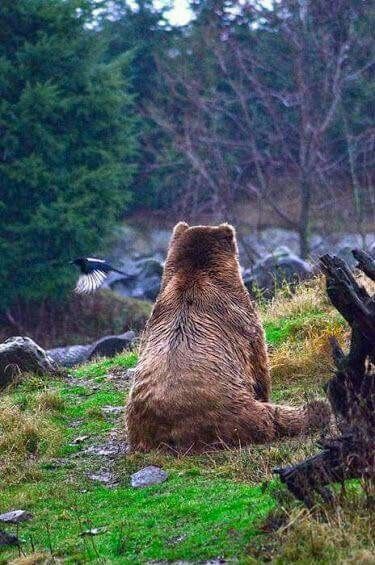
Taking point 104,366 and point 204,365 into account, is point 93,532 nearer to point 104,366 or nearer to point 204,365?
point 204,365

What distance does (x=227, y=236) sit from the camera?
373 inches

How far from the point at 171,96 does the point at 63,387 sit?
27172 millimetres

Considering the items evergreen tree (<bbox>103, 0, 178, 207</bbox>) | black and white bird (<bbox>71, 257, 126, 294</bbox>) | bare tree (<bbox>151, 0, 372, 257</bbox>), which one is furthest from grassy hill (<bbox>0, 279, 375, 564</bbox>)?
evergreen tree (<bbox>103, 0, 178, 207</bbox>)

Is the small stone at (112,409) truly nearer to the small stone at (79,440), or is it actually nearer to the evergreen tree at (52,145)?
the small stone at (79,440)

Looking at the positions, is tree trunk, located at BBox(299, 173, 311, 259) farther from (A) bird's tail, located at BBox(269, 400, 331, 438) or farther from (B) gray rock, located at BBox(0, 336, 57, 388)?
(A) bird's tail, located at BBox(269, 400, 331, 438)

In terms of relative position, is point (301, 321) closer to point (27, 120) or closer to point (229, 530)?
→ point (229, 530)

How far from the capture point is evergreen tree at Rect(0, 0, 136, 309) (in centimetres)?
2672

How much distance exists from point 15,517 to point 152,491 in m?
0.96

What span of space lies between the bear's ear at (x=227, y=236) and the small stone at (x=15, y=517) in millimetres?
3147

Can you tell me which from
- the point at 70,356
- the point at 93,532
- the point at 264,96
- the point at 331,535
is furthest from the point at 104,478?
the point at 264,96

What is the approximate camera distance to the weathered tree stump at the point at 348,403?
5801 mm

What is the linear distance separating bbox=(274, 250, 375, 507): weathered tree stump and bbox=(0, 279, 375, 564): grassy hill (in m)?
0.14

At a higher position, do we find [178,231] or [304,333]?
[178,231]

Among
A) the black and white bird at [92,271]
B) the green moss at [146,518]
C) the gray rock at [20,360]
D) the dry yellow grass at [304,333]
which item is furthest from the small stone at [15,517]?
the black and white bird at [92,271]
